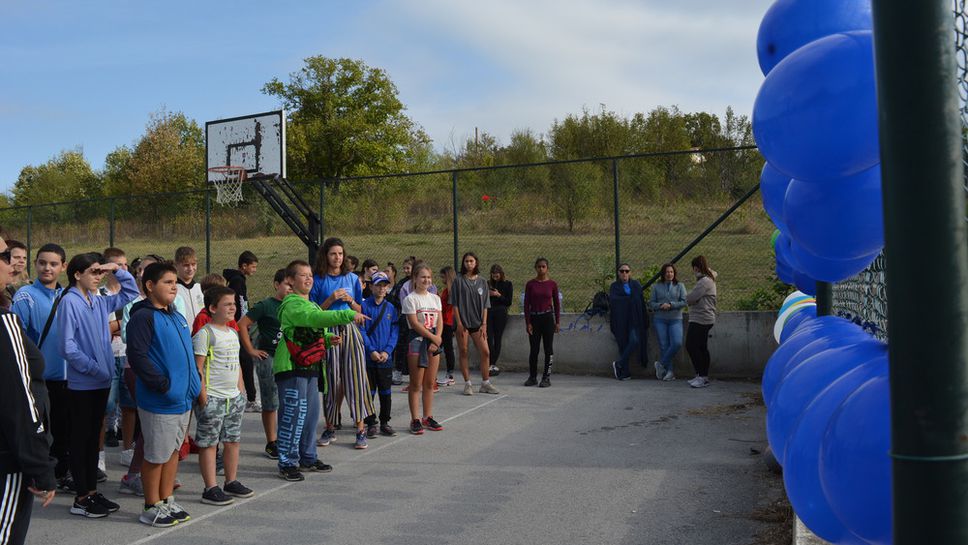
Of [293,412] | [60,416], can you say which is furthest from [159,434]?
[293,412]

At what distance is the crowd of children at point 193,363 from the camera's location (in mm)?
5551

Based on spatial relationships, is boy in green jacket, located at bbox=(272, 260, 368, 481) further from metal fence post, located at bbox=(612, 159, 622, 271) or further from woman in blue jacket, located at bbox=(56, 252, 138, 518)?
metal fence post, located at bbox=(612, 159, 622, 271)

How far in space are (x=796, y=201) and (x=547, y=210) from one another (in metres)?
15.4

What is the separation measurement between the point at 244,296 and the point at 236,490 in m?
4.16

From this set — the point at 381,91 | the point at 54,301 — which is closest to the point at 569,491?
the point at 54,301

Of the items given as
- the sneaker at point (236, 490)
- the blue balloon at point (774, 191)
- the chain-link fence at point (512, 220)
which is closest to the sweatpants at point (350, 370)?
the sneaker at point (236, 490)

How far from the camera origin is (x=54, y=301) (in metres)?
6.07

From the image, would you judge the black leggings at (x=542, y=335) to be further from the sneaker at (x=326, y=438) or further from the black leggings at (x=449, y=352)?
the sneaker at (x=326, y=438)

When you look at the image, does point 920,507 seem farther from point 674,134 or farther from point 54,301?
point 674,134

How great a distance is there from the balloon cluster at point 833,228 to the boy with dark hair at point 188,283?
5.77 m

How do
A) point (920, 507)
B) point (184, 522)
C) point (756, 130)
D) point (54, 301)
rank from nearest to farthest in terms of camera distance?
point (920, 507) < point (756, 130) < point (184, 522) < point (54, 301)

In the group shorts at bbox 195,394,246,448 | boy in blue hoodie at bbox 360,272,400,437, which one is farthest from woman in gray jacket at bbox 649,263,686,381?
shorts at bbox 195,394,246,448

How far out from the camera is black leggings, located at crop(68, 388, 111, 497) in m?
5.85

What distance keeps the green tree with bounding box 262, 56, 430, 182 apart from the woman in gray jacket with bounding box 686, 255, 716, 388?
3031cm
